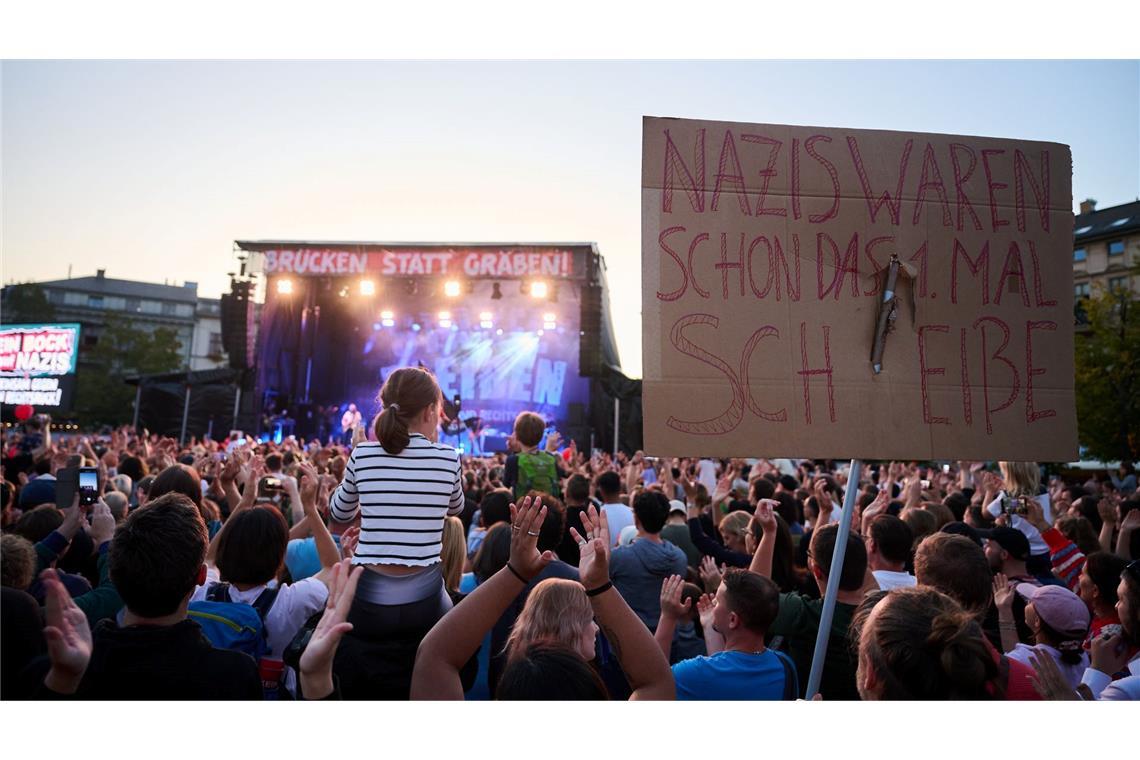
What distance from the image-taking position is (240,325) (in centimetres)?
2153

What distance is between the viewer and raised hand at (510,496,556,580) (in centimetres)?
212

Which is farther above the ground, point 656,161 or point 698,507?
point 656,161

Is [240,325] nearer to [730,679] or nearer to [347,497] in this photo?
[347,497]

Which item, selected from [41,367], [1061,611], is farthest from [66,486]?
[41,367]

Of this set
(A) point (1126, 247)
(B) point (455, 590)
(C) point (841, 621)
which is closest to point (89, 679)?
(B) point (455, 590)

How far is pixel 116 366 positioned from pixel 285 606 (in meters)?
59.2

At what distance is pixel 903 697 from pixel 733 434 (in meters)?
0.94

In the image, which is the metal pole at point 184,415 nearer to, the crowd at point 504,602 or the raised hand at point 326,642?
the crowd at point 504,602

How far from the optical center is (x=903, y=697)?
1.80 m

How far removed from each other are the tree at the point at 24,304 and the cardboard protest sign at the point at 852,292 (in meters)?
58.4

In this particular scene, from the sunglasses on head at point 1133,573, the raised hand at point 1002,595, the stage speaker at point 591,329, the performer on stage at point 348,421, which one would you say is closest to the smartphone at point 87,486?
the raised hand at point 1002,595

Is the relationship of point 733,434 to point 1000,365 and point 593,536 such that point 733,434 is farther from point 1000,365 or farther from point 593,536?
point 1000,365

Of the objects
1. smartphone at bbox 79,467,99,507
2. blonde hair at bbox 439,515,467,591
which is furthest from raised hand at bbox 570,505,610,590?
smartphone at bbox 79,467,99,507

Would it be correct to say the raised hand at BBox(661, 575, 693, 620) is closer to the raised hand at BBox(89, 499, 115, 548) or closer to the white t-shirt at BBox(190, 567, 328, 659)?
the white t-shirt at BBox(190, 567, 328, 659)
